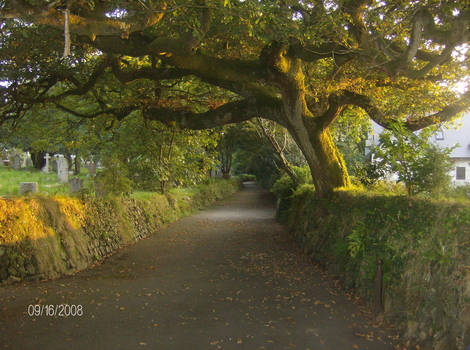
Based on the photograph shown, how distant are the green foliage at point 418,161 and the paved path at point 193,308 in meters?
2.47

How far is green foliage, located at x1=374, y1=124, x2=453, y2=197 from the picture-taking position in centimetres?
697

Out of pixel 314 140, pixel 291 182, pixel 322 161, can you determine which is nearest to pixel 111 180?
pixel 314 140

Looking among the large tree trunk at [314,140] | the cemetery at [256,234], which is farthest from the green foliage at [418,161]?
the large tree trunk at [314,140]

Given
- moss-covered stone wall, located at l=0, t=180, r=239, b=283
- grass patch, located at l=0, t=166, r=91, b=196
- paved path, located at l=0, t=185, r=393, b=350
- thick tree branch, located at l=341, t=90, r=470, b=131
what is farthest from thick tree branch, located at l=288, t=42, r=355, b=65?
grass patch, located at l=0, t=166, r=91, b=196

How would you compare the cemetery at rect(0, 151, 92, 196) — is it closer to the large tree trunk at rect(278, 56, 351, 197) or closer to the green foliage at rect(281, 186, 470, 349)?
the large tree trunk at rect(278, 56, 351, 197)

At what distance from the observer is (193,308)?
659 centimetres

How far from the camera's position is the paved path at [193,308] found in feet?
17.1

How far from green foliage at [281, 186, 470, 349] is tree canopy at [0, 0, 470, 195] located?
10.1 feet

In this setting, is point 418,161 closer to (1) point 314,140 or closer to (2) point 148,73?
(1) point 314,140

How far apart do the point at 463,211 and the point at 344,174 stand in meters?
6.26

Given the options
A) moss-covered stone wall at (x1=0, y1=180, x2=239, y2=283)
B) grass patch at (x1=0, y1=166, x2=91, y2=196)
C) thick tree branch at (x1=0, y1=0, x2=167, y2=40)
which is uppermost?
thick tree branch at (x1=0, y1=0, x2=167, y2=40)

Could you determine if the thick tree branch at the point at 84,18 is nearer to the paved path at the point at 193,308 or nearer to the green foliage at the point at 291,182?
the paved path at the point at 193,308

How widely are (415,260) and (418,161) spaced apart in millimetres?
2412

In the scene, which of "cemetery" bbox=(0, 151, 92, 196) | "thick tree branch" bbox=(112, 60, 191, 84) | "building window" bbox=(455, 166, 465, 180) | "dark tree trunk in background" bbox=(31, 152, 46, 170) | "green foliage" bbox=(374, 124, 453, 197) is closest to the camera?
"green foliage" bbox=(374, 124, 453, 197)
